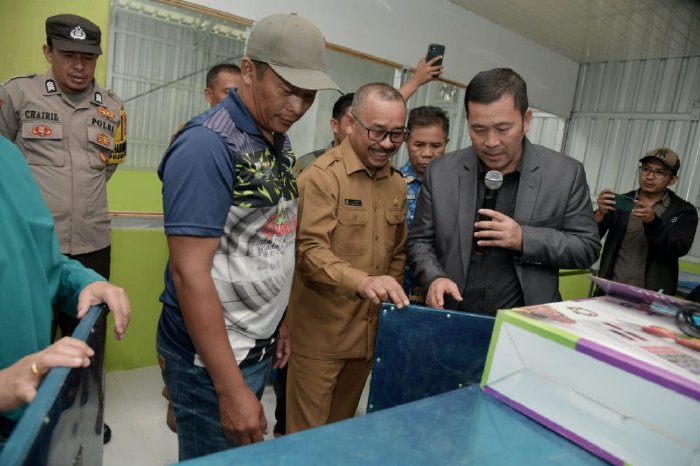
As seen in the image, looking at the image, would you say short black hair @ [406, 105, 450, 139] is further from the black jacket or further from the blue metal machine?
the blue metal machine

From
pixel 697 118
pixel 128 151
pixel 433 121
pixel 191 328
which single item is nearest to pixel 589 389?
pixel 191 328

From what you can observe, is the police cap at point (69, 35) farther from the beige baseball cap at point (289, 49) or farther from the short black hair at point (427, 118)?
the short black hair at point (427, 118)

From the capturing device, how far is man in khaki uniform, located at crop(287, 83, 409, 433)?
1.81m

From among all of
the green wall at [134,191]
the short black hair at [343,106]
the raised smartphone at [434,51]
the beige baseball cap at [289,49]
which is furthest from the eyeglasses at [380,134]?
the green wall at [134,191]

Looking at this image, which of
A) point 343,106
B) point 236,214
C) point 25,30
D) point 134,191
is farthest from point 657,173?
point 25,30

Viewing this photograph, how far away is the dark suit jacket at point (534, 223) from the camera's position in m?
1.47

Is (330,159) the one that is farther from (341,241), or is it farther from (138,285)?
(138,285)

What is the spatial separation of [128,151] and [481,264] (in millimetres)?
2249

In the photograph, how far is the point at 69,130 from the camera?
2102 millimetres

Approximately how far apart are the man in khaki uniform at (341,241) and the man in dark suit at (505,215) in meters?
0.30

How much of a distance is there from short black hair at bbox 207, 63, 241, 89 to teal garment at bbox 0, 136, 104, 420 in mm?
1998

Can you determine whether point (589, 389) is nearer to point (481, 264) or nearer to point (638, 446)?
point (638, 446)

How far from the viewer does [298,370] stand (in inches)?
74.6

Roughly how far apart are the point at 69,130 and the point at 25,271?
156 centimetres
